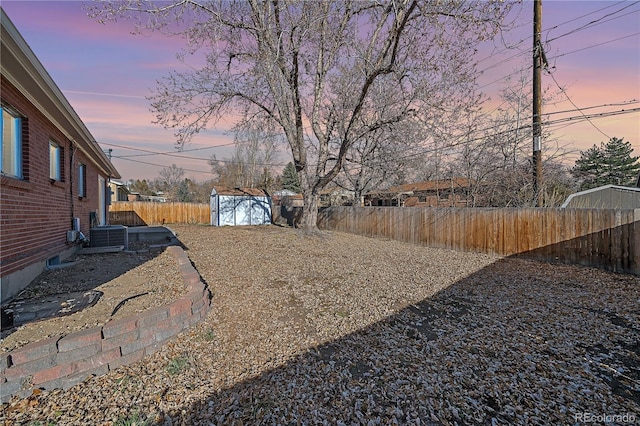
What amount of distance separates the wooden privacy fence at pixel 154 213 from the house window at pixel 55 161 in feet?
51.1

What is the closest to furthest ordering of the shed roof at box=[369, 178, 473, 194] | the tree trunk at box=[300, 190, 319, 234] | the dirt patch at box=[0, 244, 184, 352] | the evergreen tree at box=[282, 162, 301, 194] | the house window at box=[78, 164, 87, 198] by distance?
1. the dirt patch at box=[0, 244, 184, 352]
2. the house window at box=[78, 164, 87, 198]
3. the tree trunk at box=[300, 190, 319, 234]
4. the shed roof at box=[369, 178, 473, 194]
5. the evergreen tree at box=[282, 162, 301, 194]

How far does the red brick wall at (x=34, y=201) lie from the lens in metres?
3.75

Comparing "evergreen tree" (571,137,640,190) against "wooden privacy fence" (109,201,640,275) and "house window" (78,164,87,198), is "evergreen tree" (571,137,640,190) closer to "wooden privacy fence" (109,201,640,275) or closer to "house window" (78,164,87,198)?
"wooden privacy fence" (109,201,640,275)

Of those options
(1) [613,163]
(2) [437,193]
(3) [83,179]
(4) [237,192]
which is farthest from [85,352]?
(1) [613,163]

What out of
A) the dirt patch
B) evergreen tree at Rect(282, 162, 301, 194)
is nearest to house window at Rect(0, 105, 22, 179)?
the dirt patch

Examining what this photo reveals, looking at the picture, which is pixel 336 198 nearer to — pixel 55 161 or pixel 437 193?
pixel 437 193

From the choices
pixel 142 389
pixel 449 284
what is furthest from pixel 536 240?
pixel 142 389

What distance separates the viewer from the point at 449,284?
5.63 metres

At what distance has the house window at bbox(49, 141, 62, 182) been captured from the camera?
5.70 meters

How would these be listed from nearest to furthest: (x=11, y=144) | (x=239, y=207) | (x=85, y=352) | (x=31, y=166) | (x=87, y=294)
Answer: (x=85, y=352) → (x=87, y=294) → (x=11, y=144) → (x=31, y=166) → (x=239, y=207)

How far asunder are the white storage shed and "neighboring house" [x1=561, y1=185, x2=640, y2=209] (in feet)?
53.6

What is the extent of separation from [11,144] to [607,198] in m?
18.5

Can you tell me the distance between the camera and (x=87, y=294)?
3758 mm

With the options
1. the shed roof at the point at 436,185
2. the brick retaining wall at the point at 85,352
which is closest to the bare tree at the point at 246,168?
the shed roof at the point at 436,185
